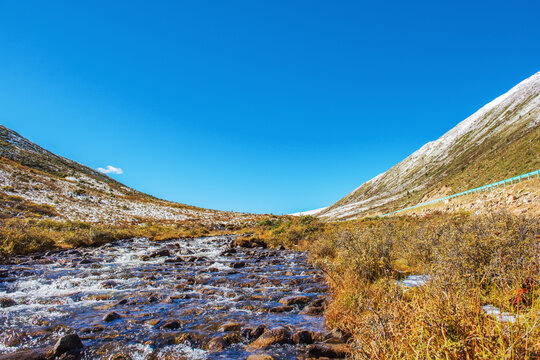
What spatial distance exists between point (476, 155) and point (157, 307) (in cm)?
10417

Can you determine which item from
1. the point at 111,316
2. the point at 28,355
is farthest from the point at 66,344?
the point at 111,316

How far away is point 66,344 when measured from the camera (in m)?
6.18

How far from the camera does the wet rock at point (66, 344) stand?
6030 millimetres

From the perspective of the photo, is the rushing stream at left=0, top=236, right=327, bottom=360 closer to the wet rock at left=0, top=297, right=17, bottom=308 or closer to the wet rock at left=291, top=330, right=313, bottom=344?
the wet rock at left=0, top=297, right=17, bottom=308

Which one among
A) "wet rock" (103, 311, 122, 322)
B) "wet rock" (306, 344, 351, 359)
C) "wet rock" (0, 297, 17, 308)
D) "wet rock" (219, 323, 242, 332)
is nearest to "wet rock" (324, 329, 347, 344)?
"wet rock" (306, 344, 351, 359)

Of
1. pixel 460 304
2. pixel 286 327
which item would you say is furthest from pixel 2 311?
pixel 460 304

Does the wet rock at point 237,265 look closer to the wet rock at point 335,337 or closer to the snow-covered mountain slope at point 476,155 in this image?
the wet rock at point 335,337

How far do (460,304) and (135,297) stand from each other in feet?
35.1

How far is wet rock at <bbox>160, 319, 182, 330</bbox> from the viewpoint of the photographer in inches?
296

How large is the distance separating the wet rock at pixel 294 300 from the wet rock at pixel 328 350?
348cm

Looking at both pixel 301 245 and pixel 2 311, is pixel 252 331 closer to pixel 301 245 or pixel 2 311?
pixel 2 311

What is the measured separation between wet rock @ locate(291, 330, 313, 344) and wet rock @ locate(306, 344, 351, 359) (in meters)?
0.62

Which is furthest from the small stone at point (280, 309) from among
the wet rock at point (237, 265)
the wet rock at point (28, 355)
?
the wet rock at point (237, 265)

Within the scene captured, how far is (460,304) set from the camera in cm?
350
